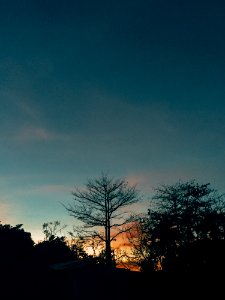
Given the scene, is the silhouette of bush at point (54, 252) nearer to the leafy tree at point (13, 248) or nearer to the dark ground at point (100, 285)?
the leafy tree at point (13, 248)

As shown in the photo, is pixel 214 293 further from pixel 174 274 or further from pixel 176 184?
pixel 176 184

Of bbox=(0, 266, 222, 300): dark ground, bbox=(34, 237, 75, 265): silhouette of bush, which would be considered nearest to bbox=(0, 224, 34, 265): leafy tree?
bbox=(0, 266, 222, 300): dark ground

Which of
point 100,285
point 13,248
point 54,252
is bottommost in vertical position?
point 100,285

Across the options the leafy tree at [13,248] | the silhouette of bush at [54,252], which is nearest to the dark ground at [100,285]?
the leafy tree at [13,248]

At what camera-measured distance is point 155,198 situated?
110 feet

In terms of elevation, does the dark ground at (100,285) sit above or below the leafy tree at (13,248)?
below

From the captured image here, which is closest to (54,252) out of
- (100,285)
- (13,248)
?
(13,248)

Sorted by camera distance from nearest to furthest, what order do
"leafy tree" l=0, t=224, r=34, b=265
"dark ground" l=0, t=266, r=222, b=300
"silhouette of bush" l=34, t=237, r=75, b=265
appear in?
"dark ground" l=0, t=266, r=222, b=300
"leafy tree" l=0, t=224, r=34, b=265
"silhouette of bush" l=34, t=237, r=75, b=265

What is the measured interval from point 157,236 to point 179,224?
102 inches

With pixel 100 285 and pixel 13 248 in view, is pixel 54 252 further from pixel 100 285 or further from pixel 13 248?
pixel 100 285

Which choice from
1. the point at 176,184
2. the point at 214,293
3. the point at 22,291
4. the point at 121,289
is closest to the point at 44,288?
the point at 22,291

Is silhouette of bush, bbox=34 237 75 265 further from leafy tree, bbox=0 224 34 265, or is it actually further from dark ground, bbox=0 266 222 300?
dark ground, bbox=0 266 222 300

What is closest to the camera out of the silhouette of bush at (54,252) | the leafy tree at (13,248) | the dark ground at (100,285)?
the dark ground at (100,285)

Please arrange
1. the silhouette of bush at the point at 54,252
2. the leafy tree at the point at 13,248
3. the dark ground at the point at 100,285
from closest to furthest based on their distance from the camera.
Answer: the dark ground at the point at 100,285
the leafy tree at the point at 13,248
the silhouette of bush at the point at 54,252
